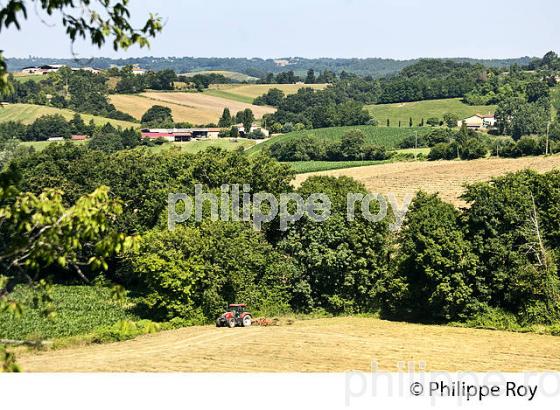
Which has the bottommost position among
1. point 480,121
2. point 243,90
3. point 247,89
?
point 480,121

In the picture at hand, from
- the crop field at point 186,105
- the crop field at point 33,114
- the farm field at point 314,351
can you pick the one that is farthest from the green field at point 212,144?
the farm field at point 314,351

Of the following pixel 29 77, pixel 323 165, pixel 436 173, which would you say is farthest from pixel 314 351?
pixel 29 77

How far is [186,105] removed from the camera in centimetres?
15362

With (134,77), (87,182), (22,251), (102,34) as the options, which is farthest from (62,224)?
(134,77)

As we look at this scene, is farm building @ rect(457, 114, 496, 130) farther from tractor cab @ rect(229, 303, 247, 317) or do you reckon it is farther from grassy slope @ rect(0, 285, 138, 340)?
tractor cab @ rect(229, 303, 247, 317)

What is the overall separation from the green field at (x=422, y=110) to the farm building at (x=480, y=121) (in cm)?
655

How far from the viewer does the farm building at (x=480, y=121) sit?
12538 centimetres

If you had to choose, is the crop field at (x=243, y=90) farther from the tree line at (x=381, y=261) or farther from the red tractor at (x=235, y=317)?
the red tractor at (x=235, y=317)

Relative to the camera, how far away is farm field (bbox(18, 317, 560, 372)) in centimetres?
2581

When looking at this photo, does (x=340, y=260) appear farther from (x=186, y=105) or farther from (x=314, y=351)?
(x=186, y=105)

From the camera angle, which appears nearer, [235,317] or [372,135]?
[235,317]

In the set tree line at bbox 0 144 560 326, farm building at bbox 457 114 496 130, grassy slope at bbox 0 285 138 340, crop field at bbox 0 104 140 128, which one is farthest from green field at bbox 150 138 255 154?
tree line at bbox 0 144 560 326

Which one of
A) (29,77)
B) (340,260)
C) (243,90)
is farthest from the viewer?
(243,90)

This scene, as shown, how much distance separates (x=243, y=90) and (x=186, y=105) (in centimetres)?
3502
